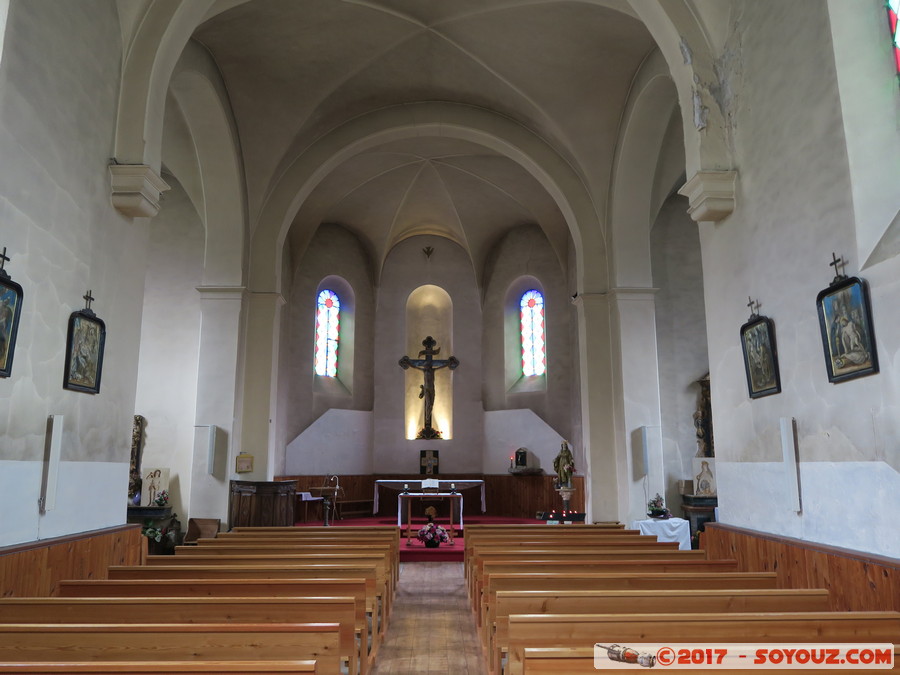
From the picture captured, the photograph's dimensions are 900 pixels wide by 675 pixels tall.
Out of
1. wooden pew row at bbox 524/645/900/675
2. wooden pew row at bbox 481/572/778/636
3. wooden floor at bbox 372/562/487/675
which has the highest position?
wooden pew row at bbox 481/572/778/636

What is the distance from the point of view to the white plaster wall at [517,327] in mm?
17562

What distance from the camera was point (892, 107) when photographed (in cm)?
453

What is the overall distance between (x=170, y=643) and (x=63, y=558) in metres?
2.79

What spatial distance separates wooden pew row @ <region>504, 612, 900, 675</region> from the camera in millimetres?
3189

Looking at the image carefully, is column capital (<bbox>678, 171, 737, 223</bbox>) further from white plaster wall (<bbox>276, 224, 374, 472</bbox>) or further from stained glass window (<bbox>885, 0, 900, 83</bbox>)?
white plaster wall (<bbox>276, 224, 374, 472</bbox>)

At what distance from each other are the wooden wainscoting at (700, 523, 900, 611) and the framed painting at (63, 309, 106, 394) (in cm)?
539

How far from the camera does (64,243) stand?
5.48 meters

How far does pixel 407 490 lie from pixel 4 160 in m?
10.6

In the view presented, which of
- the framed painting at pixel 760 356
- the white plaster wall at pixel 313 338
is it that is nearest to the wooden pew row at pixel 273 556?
the framed painting at pixel 760 356

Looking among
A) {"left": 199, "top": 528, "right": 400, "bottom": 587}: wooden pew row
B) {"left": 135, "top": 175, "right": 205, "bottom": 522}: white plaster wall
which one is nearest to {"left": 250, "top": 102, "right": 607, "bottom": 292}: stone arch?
{"left": 135, "top": 175, "right": 205, "bottom": 522}: white plaster wall

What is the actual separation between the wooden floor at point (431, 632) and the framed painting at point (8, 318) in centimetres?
327

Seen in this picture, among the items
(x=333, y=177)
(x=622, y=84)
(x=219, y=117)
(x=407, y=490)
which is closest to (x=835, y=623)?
(x=622, y=84)

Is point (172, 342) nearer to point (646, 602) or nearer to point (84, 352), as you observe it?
point (84, 352)

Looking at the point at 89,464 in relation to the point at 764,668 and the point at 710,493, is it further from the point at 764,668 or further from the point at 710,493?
the point at 710,493
